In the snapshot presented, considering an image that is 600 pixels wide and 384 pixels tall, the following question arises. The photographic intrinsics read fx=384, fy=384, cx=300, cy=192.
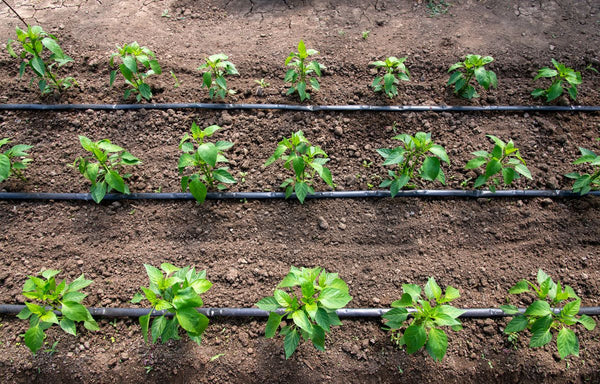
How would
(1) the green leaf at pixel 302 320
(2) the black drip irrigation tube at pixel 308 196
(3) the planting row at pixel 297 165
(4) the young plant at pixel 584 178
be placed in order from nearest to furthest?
(1) the green leaf at pixel 302 320, (3) the planting row at pixel 297 165, (4) the young plant at pixel 584 178, (2) the black drip irrigation tube at pixel 308 196

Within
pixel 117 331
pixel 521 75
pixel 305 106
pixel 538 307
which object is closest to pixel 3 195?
pixel 117 331

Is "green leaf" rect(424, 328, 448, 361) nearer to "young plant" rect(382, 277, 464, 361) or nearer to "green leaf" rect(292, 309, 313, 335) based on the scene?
"young plant" rect(382, 277, 464, 361)

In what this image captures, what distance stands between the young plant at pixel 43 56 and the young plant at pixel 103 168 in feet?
3.62

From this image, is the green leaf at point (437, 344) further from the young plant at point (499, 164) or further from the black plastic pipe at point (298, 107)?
the black plastic pipe at point (298, 107)

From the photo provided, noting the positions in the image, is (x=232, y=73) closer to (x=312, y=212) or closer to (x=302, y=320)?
(x=312, y=212)

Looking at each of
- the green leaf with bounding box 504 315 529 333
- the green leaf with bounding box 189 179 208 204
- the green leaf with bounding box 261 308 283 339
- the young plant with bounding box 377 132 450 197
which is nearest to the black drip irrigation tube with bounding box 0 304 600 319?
the green leaf with bounding box 504 315 529 333

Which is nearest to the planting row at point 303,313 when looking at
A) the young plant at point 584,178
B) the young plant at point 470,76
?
Result: the young plant at point 584,178

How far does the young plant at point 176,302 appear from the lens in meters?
2.31

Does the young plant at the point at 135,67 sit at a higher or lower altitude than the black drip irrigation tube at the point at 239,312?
higher

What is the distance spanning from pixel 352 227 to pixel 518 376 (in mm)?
1539

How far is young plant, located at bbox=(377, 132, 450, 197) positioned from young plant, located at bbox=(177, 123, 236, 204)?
50.7 inches

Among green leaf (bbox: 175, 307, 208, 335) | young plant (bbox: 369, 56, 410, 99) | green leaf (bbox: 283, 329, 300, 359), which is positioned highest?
young plant (bbox: 369, 56, 410, 99)

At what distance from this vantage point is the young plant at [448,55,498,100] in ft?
11.8

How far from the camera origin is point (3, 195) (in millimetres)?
3309
